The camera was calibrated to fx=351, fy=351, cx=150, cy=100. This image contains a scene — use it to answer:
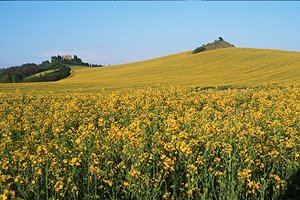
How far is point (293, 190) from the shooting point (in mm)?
6223

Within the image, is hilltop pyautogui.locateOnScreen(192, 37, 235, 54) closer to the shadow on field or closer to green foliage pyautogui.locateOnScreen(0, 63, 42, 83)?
green foliage pyautogui.locateOnScreen(0, 63, 42, 83)

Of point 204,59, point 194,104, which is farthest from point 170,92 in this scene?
point 204,59

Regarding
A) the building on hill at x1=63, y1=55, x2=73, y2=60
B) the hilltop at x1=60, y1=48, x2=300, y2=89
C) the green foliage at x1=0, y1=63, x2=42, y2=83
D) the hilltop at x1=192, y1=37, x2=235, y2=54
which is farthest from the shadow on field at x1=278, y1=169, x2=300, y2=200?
the building on hill at x1=63, y1=55, x2=73, y2=60

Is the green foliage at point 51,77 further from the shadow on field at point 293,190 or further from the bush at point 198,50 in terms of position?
the shadow on field at point 293,190

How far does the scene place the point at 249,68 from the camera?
42844mm

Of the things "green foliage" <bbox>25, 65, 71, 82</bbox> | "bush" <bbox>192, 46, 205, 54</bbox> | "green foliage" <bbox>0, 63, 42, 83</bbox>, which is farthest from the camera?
"bush" <bbox>192, 46, 205, 54</bbox>

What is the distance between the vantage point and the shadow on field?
6.13m

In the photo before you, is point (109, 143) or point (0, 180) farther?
point (109, 143)

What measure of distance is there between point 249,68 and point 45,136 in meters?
38.2

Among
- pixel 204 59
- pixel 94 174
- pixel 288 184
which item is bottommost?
pixel 288 184

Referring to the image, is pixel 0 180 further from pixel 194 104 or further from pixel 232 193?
pixel 194 104

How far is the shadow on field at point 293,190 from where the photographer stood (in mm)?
6133

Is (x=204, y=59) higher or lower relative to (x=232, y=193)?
higher

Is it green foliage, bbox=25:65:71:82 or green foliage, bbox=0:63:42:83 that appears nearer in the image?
green foliage, bbox=25:65:71:82
